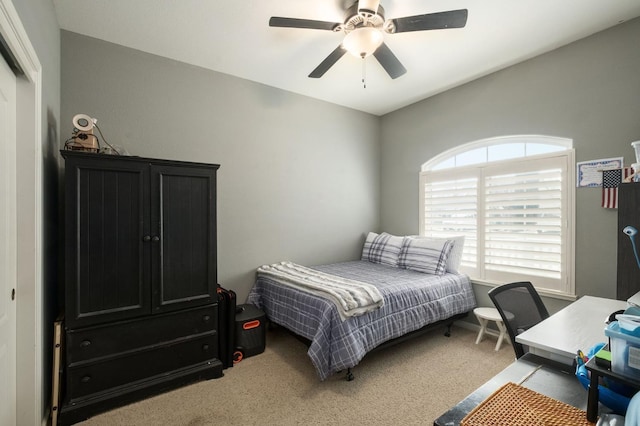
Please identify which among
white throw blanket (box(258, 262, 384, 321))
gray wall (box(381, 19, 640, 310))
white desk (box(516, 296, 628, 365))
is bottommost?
white throw blanket (box(258, 262, 384, 321))

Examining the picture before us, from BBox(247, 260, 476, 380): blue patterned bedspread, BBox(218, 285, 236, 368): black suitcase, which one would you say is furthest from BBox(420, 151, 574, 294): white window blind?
BBox(218, 285, 236, 368): black suitcase

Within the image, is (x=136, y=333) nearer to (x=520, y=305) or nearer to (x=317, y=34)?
(x=520, y=305)

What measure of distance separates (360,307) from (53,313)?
2.25 metres

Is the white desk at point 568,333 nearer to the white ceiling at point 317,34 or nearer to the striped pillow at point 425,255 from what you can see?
the striped pillow at point 425,255

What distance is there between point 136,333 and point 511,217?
11.7ft

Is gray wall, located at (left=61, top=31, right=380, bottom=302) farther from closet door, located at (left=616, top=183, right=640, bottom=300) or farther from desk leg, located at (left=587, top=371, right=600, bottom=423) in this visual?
desk leg, located at (left=587, top=371, right=600, bottom=423)

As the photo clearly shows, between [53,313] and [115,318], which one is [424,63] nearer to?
[115,318]

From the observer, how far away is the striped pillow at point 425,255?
3.36m

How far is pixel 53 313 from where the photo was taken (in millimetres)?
2148

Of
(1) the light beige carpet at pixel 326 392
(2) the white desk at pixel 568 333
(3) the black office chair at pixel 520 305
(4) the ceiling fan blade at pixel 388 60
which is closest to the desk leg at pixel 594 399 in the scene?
(2) the white desk at pixel 568 333

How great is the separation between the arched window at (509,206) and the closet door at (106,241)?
3250mm

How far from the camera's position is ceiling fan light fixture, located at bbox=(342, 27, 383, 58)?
7.00 ft

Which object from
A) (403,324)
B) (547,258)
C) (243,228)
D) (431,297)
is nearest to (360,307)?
(403,324)

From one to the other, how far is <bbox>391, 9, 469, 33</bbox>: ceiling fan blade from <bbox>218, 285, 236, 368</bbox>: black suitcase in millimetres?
2488
